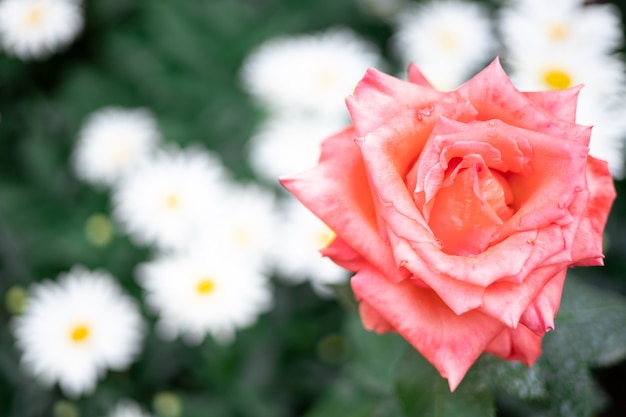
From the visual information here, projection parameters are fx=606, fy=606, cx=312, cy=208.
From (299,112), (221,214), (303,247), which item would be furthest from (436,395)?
(299,112)

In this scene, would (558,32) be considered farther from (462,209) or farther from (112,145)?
(112,145)

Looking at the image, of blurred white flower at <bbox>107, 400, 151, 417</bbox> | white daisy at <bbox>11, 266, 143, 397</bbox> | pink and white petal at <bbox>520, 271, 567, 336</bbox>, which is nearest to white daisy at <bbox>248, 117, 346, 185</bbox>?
white daisy at <bbox>11, 266, 143, 397</bbox>

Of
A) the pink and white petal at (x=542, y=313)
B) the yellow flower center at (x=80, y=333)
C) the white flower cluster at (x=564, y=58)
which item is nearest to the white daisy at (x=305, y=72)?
the white flower cluster at (x=564, y=58)

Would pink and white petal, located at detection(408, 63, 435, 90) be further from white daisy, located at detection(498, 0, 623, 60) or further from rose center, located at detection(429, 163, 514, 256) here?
white daisy, located at detection(498, 0, 623, 60)

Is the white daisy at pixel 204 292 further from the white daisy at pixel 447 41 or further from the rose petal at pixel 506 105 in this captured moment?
the rose petal at pixel 506 105

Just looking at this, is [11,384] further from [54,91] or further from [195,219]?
[54,91]

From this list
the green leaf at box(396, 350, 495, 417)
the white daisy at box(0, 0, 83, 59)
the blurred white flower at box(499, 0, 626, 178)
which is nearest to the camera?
the green leaf at box(396, 350, 495, 417)
